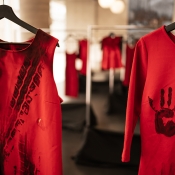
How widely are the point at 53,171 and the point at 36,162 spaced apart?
0.26ft

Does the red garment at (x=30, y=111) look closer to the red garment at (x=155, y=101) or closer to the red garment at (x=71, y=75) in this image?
the red garment at (x=155, y=101)

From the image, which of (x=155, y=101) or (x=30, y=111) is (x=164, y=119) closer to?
(x=155, y=101)

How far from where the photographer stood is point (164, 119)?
3.08 feet

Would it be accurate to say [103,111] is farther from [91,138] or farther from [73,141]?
[91,138]

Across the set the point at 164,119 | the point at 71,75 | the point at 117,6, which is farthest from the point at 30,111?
the point at 117,6

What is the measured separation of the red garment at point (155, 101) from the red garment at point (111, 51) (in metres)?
1.83

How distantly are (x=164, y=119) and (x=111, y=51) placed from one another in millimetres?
1926

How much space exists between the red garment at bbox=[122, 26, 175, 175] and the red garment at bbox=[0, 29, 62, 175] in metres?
0.32

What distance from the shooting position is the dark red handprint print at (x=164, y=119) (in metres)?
0.93

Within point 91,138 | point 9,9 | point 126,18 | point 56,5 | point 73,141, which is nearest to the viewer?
point 9,9

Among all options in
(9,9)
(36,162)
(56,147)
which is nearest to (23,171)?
(36,162)

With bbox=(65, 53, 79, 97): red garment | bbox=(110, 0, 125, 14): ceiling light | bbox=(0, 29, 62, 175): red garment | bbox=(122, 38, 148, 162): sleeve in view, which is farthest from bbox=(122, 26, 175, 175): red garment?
bbox=(110, 0, 125, 14): ceiling light

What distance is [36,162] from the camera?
0.96 metres

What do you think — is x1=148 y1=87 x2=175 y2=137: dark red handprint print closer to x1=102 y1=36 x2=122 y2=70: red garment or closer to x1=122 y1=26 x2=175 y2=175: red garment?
x1=122 y1=26 x2=175 y2=175: red garment
